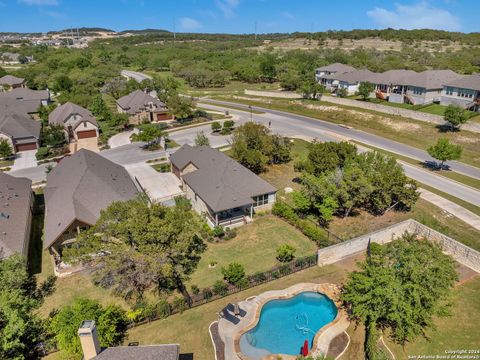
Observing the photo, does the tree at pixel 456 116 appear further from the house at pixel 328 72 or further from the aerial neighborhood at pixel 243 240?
the house at pixel 328 72

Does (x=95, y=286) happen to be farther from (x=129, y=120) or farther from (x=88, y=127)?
(x=129, y=120)

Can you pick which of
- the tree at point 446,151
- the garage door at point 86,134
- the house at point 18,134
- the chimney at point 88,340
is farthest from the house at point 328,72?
the chimney at point 88,340

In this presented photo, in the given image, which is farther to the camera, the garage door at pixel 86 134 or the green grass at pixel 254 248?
the garage door at pixel 86 134

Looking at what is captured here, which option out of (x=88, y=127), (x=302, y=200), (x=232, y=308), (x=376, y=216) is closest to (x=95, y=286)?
(x=232, y=308)

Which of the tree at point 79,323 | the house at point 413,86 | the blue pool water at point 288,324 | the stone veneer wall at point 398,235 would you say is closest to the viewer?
the tree at point 79,323

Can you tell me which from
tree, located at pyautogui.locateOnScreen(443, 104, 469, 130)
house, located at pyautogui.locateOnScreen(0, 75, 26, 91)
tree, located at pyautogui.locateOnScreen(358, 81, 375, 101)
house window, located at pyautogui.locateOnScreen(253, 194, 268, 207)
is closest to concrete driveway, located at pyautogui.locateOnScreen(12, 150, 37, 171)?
house window, located at pyautogui.locateOnScreen(253, 194, 268, 207)

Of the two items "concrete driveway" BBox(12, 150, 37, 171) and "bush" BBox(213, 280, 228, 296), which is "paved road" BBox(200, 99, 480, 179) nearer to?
"bush" BBox(213, 280, 228, 296)
